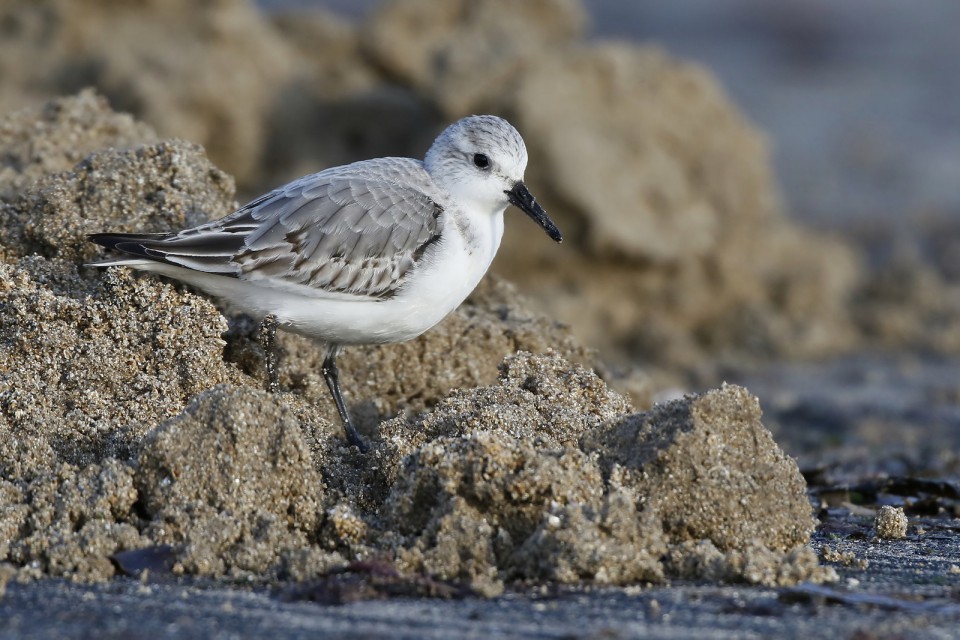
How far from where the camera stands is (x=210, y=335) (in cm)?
562

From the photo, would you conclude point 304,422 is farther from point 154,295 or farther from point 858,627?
point 858,627

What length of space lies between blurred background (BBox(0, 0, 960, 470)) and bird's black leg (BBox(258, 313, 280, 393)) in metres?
3.84

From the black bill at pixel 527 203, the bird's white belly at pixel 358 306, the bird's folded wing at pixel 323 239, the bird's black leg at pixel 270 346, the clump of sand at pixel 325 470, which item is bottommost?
the clump of sand at pixel 325 470

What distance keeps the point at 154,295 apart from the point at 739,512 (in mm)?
2726

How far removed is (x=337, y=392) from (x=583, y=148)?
16.1ft

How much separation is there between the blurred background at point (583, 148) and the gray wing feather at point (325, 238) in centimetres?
352

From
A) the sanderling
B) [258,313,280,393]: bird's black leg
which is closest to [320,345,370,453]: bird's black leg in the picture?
the sanderling

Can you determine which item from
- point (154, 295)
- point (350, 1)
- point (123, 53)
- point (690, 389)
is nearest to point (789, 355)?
point (690, 389)

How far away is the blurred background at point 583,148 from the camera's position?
10227 millimetres

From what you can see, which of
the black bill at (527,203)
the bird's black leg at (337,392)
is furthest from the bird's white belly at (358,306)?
the black bill at (527,203)

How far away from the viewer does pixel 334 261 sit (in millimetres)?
5934

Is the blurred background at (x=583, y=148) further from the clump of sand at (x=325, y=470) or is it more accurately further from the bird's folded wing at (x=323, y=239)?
the clump of sand at (x=325, y=470)

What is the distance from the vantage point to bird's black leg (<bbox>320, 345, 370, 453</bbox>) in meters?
5.38

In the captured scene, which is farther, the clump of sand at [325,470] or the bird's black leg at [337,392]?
the bird's black leg at [337,392]
